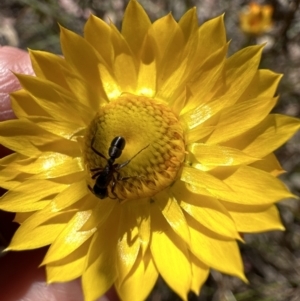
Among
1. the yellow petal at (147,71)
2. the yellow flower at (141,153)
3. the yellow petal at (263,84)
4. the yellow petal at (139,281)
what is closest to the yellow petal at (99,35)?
the yellow flower at (141,153)

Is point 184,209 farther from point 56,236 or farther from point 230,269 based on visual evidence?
point 56,236

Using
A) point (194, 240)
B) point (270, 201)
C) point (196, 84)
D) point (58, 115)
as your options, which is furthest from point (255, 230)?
point (58, 115)

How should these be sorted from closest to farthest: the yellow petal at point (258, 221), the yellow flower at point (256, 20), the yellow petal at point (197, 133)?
Result: the yellow petal at point (258, 221) < the yellow petal at point (197, 133) < the yellow flower at point (256, 20)

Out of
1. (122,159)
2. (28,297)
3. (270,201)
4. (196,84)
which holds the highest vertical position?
(196,84)

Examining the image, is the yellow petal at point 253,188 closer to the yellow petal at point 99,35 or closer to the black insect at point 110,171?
the black insect at point 110,171

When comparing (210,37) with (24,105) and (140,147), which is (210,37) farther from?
(24,105)

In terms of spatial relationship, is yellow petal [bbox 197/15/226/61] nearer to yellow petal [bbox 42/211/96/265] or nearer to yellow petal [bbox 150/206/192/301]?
yellow petal [bbox 150/206/192/301]
